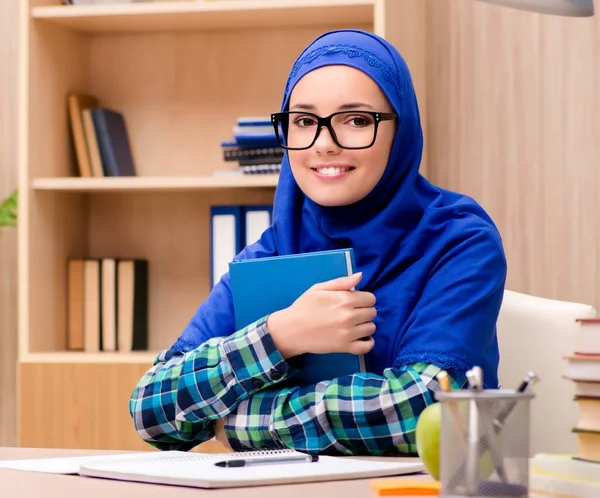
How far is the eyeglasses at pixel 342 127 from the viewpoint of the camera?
1.54 m

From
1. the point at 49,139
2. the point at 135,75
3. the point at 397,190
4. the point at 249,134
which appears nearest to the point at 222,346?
the point at 397,190

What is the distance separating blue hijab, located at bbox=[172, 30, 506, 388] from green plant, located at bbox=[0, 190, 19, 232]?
1.59 m

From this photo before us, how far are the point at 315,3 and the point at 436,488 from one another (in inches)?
82.4

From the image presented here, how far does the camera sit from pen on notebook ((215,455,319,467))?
1.08 metres

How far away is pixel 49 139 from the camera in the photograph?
301 cm

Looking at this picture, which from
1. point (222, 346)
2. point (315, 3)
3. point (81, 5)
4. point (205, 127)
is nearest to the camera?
point (222, 346)

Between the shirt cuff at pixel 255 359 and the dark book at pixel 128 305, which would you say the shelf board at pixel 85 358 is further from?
the shirt cuff at pixel 255 359

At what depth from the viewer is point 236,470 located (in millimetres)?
1051

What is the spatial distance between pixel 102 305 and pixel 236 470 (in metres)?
2.08

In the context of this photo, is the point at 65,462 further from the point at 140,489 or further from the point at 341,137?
the point at 341,137

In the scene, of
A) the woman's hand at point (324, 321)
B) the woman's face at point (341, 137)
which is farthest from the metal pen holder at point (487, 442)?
the woman's face at point (341, 137)

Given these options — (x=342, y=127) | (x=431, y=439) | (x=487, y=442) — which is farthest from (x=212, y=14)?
(x=487, y=442)

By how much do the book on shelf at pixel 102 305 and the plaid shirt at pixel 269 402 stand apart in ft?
5.08

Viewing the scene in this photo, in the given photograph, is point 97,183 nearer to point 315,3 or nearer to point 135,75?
point 135,75
